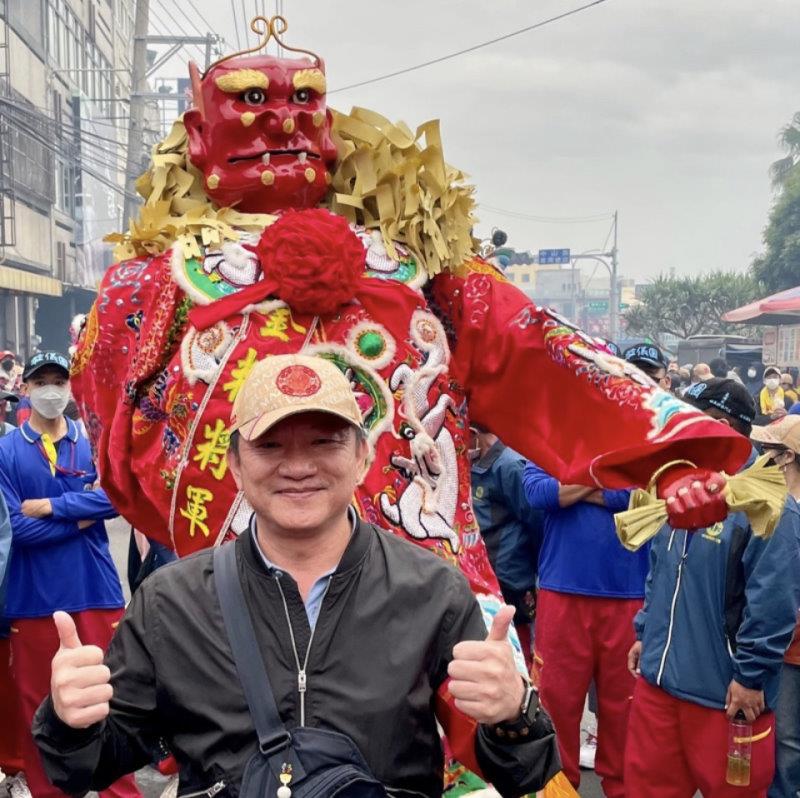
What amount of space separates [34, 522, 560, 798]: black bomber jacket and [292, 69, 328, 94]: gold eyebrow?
59.1 inches

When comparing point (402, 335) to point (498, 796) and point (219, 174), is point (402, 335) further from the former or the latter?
point (498, 796)

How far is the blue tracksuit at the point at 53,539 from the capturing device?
13.2ft

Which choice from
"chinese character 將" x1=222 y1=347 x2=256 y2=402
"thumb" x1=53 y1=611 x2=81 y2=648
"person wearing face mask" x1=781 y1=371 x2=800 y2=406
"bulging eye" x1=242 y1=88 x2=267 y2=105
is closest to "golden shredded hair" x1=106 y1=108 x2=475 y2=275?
"bulging eye" x1=242 y1=88 x2=267 y2=105

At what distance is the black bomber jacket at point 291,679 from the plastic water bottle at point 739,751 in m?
1.70

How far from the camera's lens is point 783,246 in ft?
107

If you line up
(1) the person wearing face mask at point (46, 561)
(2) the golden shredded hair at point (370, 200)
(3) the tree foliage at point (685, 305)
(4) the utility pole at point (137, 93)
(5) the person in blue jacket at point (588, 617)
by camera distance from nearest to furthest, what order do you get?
(2) the golden shredded hair at point (370, 200)
(1) the person wearing face mask at point (46, 561)
(5) the person in blue jacket at point (588, 617)
(4) the utility pole at point (137, 93)
(3) the tree foliage at point (685, 305)

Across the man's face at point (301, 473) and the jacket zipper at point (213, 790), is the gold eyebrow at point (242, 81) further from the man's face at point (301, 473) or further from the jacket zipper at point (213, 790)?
the jacket zipper at point (213, 790)

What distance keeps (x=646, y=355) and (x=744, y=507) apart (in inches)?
98.7

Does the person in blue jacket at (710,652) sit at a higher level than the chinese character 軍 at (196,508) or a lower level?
lower

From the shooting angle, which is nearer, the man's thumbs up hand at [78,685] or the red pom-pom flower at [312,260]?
the man's thumbs up hand at [78,685]

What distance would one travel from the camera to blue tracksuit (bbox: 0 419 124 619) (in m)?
4.01

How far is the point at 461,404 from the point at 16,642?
220 centimetres

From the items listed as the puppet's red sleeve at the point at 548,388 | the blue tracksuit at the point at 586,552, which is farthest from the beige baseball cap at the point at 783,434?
the puppet's red sleeve at the point at 548,388

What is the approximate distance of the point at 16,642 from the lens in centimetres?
409
